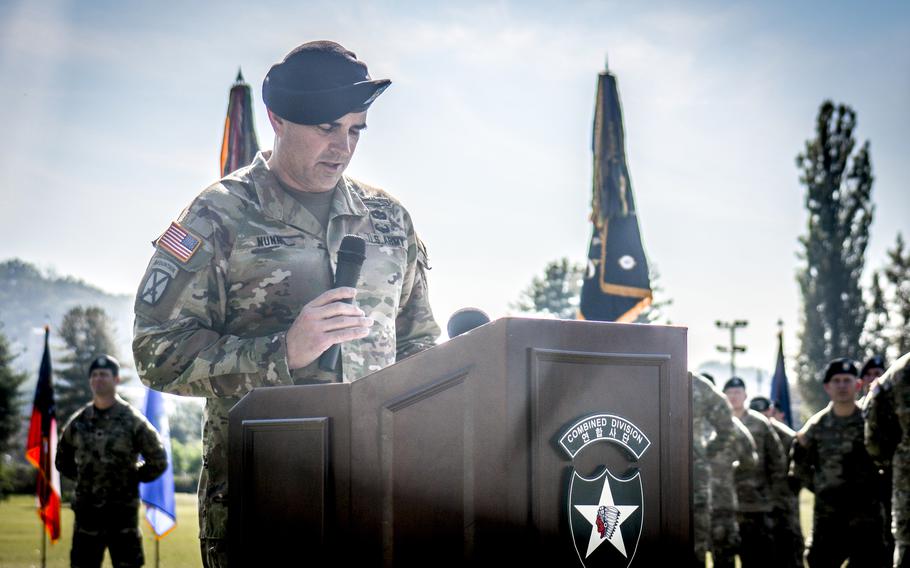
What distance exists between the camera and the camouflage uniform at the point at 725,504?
10938mm

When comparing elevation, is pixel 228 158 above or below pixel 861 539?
above

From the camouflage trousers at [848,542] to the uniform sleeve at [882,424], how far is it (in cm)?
338

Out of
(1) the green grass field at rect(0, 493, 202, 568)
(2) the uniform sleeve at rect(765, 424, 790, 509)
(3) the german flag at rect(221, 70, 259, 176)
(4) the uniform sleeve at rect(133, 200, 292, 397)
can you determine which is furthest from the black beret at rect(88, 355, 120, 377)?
(4) the uniform sleeve at rect(133, 200, 292, 397)

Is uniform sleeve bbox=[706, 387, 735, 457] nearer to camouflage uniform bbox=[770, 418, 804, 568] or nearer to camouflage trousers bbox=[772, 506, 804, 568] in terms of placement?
camouflage uniform bbox=[770, 418, 804, 568]

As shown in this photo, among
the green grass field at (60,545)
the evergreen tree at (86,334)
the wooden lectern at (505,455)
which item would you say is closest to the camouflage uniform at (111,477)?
the green grass field at (60,545)

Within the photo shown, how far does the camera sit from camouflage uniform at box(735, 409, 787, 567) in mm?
11812

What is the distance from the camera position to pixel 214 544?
2.56 meters

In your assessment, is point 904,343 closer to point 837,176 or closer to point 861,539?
point 837,176

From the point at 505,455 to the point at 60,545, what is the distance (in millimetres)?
17263

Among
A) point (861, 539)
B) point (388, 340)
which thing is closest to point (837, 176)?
point (861, 539)

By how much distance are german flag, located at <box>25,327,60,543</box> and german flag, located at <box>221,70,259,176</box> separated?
5667 millimetres

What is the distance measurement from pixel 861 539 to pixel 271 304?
7714mm

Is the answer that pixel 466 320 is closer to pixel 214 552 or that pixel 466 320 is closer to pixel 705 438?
pixel 214 552

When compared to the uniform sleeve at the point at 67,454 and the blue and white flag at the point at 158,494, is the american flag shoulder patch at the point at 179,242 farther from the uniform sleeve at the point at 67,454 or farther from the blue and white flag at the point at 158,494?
the blue and white flag at the point at 158,494
